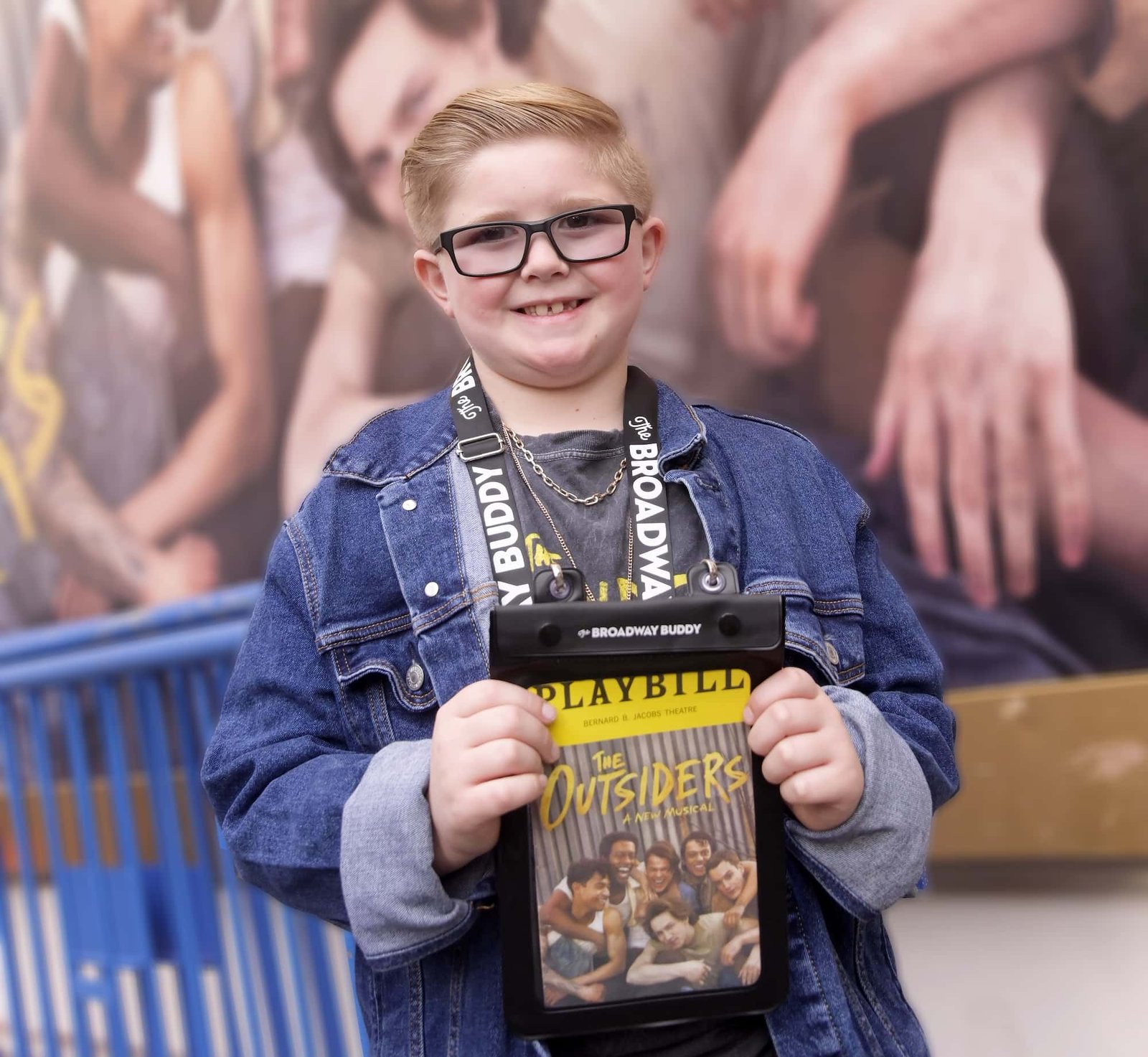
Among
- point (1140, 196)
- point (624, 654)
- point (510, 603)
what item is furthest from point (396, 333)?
point (624, 654)

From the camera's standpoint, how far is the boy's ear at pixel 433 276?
1.18 m

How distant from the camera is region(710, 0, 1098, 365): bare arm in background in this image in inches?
81.0

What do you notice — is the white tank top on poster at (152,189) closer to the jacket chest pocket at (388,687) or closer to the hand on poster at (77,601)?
the hand on poster at (77,601)

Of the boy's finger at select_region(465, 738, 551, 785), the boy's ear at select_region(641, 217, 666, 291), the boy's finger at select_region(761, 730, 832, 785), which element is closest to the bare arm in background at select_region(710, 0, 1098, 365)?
the boy's ear at select_region(641, 217, 666, 291)

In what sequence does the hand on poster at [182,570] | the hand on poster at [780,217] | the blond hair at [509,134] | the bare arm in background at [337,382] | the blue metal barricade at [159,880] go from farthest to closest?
the hand on poster at [182,570] < the bare arm in background at [337,382] < the hand on poster at [780,217] < the blue metal barricade at [159,880] < the blond hair at [509,134]

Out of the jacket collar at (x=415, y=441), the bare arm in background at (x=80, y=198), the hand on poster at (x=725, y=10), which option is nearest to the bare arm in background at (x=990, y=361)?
the hand on poster at (x=725, y=10)

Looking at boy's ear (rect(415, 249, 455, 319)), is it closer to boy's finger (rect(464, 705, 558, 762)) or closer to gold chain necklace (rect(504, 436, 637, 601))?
gold chain necklace (rect(504, 436, 637, 601))

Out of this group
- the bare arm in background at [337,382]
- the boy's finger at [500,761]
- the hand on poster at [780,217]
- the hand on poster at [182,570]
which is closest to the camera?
the boy's finger at [500,761]

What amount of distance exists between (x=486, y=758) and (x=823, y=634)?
1.26ft

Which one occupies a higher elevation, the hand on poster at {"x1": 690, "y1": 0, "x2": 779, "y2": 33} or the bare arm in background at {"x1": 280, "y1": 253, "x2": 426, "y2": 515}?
the hand on poster at {"x1": 690, "y1": 0, "x2": 779, "y2": 33}

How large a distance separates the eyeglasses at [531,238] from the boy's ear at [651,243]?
0.09 m

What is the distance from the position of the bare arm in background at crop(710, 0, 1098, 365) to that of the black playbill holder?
1.46m

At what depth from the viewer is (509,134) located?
1.10 meters

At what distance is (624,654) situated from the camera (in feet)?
2.99
